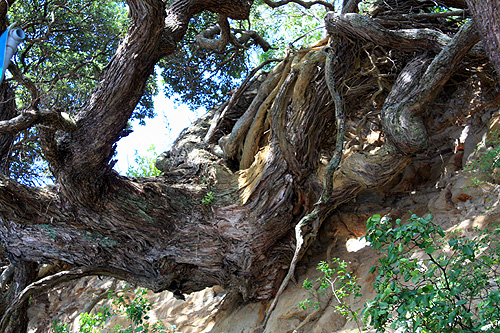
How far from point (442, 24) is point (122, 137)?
4327 millimetres

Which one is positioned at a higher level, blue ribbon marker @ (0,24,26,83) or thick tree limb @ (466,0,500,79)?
blue ribbon marker @ (0,24,26,83)

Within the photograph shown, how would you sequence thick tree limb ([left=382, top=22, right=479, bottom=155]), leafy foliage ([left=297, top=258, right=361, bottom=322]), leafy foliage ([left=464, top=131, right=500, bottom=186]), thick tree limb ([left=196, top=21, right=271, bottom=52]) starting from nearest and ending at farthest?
leafy foliage ([left=297, top=258, right=361, bottom=322])
thick tree limb ([left=382, top=22, right=479, bottom=155])
leafy foliage ([left=464, top=131, right=500, bottom=186])
thick tree limb ([left=196, top=21, right=271, bottom=52])

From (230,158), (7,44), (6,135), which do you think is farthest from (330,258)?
(7,44)

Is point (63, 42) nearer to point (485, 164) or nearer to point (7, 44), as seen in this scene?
point (7, 44)

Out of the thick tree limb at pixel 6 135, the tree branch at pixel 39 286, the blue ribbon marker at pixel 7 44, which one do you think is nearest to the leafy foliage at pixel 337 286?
the tree branch at pixel 39 286

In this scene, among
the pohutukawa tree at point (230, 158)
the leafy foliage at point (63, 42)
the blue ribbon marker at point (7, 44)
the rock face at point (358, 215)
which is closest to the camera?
the blue ribbon marker at point (7, 44)

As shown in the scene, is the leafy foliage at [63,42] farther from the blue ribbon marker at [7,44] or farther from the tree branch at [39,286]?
the blue ribbon marker at [7,44]

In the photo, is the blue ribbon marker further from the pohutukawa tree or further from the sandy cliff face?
the sandy cliff face

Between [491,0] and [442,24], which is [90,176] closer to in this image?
[491,0]

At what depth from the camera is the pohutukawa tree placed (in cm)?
428

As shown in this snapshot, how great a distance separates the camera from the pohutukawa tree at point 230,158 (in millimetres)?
4281

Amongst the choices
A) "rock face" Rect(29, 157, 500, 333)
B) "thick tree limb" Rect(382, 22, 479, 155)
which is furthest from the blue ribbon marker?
"rock face" Rect(29, 157, 500, 333)

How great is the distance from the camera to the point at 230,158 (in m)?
5.82

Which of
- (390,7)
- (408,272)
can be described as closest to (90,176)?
(408,272)
